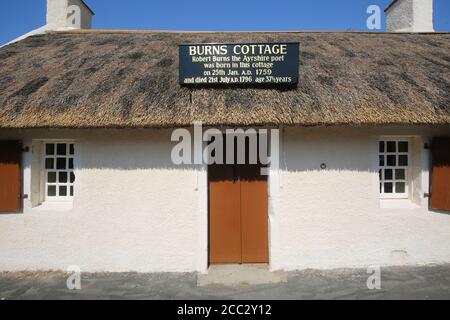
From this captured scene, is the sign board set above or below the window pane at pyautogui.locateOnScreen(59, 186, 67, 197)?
above

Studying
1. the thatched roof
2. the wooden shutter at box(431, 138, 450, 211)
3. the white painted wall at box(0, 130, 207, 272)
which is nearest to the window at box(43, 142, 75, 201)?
the white painted wall at box(0, 130, 207, 272)

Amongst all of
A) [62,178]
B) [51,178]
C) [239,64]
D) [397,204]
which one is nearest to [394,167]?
[397,204]

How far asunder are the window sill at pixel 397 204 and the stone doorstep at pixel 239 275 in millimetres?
2470

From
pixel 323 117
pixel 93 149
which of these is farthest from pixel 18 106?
pixel 323 117

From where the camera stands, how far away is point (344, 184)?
5469mm

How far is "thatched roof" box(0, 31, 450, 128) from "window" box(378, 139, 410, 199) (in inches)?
40.8

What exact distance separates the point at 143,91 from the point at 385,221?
17.4ft

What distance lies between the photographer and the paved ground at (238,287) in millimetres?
4496

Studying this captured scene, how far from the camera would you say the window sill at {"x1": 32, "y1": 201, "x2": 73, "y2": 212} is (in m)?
5.46

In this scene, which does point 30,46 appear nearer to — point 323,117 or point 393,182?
point 323,117

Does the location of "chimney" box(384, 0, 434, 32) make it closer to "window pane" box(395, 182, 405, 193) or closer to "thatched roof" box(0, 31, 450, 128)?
"thatched roof" box(0, 31, 450, 128)

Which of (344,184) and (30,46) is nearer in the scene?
(344,184)

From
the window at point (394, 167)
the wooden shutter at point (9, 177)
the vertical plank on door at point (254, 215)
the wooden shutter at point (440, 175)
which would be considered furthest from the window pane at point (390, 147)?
the wooden shutter at point (9, 177)

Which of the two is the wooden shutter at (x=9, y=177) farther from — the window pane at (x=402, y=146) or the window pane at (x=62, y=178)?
the window pane at (x=402, y=146)
